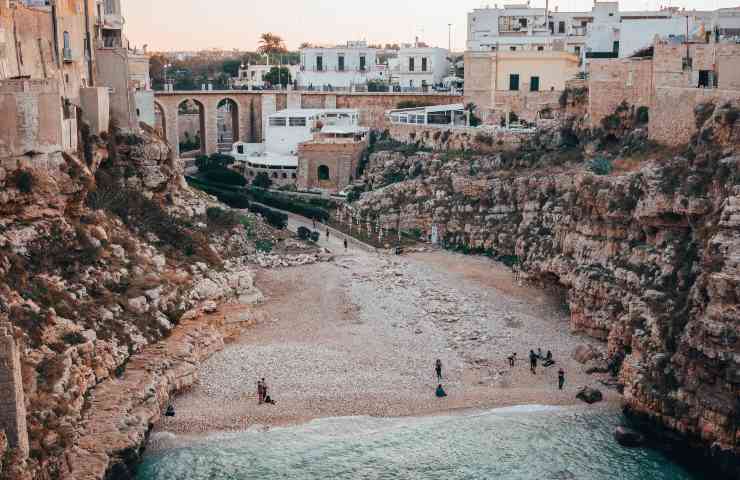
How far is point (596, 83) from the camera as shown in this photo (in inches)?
1613

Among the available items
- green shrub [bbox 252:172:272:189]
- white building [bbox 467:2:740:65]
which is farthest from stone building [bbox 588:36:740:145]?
green shrub [bbox 252:172:272:189]

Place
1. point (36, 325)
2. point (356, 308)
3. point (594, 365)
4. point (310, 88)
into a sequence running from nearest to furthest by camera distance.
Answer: point (36, 325)
point (594, 365)
point (356, 308)
point (310, 88)

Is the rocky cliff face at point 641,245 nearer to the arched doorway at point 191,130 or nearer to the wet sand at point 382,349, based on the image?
the wet sand at point 382,349

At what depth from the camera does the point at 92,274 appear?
97.5 ft

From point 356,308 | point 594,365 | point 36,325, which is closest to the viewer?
point 36,325

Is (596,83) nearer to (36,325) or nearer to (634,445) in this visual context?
(634,445)

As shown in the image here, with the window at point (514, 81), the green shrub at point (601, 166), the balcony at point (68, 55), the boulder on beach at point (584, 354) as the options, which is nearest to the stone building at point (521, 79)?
the window at point (514, 81)

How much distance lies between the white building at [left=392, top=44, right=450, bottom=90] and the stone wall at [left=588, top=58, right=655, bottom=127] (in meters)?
23.7

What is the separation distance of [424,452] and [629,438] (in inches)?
197

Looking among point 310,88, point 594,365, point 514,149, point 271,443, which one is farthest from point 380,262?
point 310,88

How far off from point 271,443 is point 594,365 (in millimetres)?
9936

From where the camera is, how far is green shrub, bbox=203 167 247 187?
179 feet

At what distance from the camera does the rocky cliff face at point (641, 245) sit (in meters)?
23.7

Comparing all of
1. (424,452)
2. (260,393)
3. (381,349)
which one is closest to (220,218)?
(381,349)
